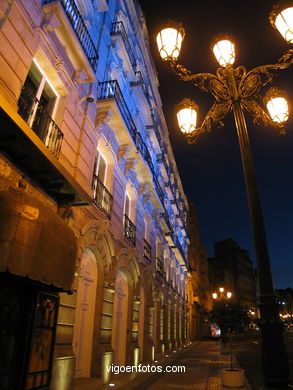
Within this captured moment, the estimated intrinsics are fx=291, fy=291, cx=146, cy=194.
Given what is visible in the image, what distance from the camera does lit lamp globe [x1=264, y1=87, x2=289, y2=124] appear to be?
6770 mm

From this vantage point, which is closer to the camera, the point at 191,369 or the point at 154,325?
the point at 191,369

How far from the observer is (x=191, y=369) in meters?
12.9

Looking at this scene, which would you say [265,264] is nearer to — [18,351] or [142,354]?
[18,351]

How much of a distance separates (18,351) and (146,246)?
1081 centimetres

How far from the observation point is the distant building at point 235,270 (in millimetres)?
74500

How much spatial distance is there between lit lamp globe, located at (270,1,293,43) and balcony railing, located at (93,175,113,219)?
6.53 meters

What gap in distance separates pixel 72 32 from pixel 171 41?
3.12 metres

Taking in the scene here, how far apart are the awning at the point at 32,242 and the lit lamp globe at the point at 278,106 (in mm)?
5413

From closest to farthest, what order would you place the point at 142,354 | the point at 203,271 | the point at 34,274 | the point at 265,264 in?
the point at 265,264 → the point at 34,274 → the point at 142,354 → the point at 203,271

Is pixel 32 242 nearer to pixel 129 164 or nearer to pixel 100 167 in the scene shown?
pixel 100 167

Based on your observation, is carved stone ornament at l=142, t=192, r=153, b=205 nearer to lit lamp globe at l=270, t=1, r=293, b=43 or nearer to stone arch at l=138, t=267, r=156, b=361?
stone arch at l=138, t=267, r=156, b=361

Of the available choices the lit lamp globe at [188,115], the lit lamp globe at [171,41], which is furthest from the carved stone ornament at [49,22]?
the lit lamp globe at [188,115]

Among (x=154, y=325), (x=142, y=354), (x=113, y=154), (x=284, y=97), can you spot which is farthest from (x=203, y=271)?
(x=284, y=97)

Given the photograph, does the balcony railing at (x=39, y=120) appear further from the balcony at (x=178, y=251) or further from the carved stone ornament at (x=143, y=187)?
the balcony at (x=178, y=251)
